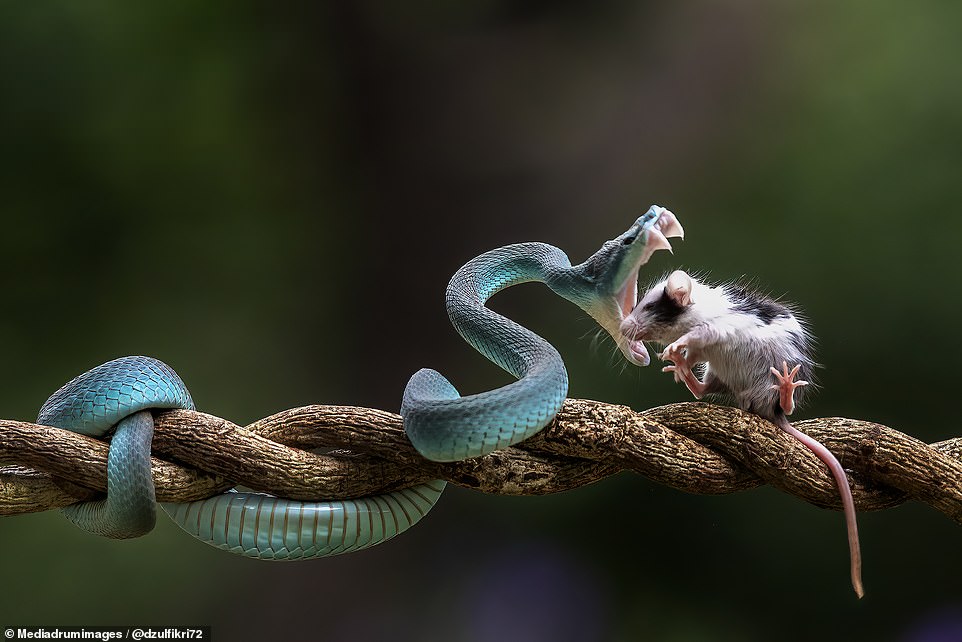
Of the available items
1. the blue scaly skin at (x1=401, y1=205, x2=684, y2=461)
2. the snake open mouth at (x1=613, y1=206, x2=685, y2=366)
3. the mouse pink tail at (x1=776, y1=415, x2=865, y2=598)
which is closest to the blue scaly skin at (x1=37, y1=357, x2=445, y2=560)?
the blue scaly skin at (x1=401, y1=205, x2=684, y2=461)

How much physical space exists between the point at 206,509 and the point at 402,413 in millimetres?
346

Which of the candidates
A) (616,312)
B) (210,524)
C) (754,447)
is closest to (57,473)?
(210,524)

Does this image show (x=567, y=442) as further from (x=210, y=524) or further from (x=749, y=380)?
(x=210, y=524)

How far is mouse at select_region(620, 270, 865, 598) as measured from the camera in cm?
143

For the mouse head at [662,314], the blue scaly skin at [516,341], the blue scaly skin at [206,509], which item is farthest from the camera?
the mouse head at [662,314]

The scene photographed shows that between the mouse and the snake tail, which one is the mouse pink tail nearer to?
the mouse

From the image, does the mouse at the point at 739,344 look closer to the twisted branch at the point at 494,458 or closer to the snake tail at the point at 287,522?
the twisted branch at the point at 494,458

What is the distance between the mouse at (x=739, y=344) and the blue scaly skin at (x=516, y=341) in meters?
0.06

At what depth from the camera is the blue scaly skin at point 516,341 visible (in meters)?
1.28

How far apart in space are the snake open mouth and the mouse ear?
5cm

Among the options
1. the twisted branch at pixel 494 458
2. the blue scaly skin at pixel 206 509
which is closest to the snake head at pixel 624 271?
the twisted branch at pixel 494 458

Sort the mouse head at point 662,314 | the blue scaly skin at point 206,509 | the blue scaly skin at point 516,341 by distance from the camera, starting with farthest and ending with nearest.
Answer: the mouse head at point 662,314
the blue scaly skin at point 206,509
the blue scaly skin at point 516,341

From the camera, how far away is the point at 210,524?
1408 mm

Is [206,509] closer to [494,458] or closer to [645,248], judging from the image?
[494,458]
